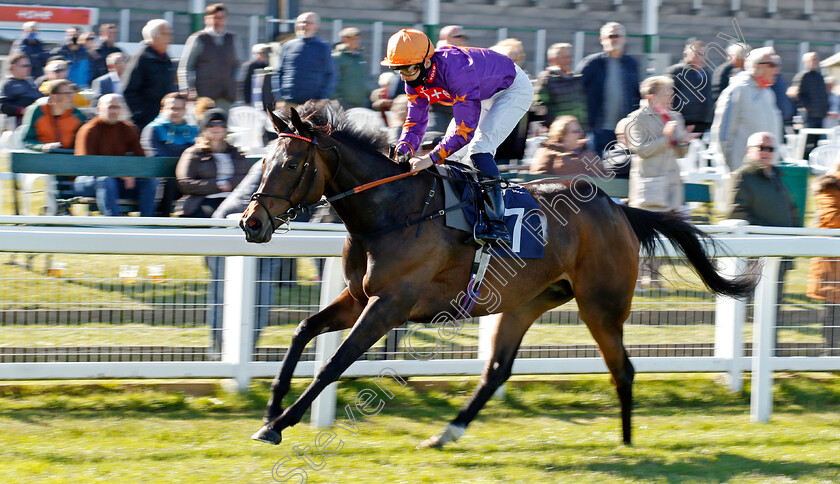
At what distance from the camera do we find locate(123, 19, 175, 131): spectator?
24.1ft

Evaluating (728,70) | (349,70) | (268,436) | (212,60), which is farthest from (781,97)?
(268,436)

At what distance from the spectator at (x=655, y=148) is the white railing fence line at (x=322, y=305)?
1134mm

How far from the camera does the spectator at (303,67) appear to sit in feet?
24.9

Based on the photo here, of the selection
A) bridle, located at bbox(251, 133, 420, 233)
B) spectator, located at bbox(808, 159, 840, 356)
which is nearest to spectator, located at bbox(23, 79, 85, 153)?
bridle, located at bbox(251, 133, 420, 233)

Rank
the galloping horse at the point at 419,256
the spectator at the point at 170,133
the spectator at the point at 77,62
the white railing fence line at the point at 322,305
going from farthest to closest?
the spectator at the point at 77,62, the spectator at the point at 170,133, the white railing fence line at the point at 322,305, the galloping horse at the point at 419,256

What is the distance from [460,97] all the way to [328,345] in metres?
1.30

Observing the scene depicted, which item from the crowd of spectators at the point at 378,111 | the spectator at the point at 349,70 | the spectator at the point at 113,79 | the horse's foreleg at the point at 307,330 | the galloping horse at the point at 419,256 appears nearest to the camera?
the galloping horse at the point at 419,256

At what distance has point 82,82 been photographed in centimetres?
966

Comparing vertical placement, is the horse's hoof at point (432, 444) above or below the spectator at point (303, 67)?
below

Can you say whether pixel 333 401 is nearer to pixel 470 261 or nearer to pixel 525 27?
pixel 470 261

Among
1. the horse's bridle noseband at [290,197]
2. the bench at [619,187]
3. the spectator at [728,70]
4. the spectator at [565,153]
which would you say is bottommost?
the horse's bridle noseband at [290,197]

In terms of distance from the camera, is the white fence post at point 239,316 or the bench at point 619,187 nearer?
the white fence post at point 239,316

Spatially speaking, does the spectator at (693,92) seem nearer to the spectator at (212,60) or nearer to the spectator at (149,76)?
the spectator at (212,60)

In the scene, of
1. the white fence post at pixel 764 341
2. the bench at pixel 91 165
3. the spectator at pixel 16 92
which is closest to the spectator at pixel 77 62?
the spectator at pixel 16 92
